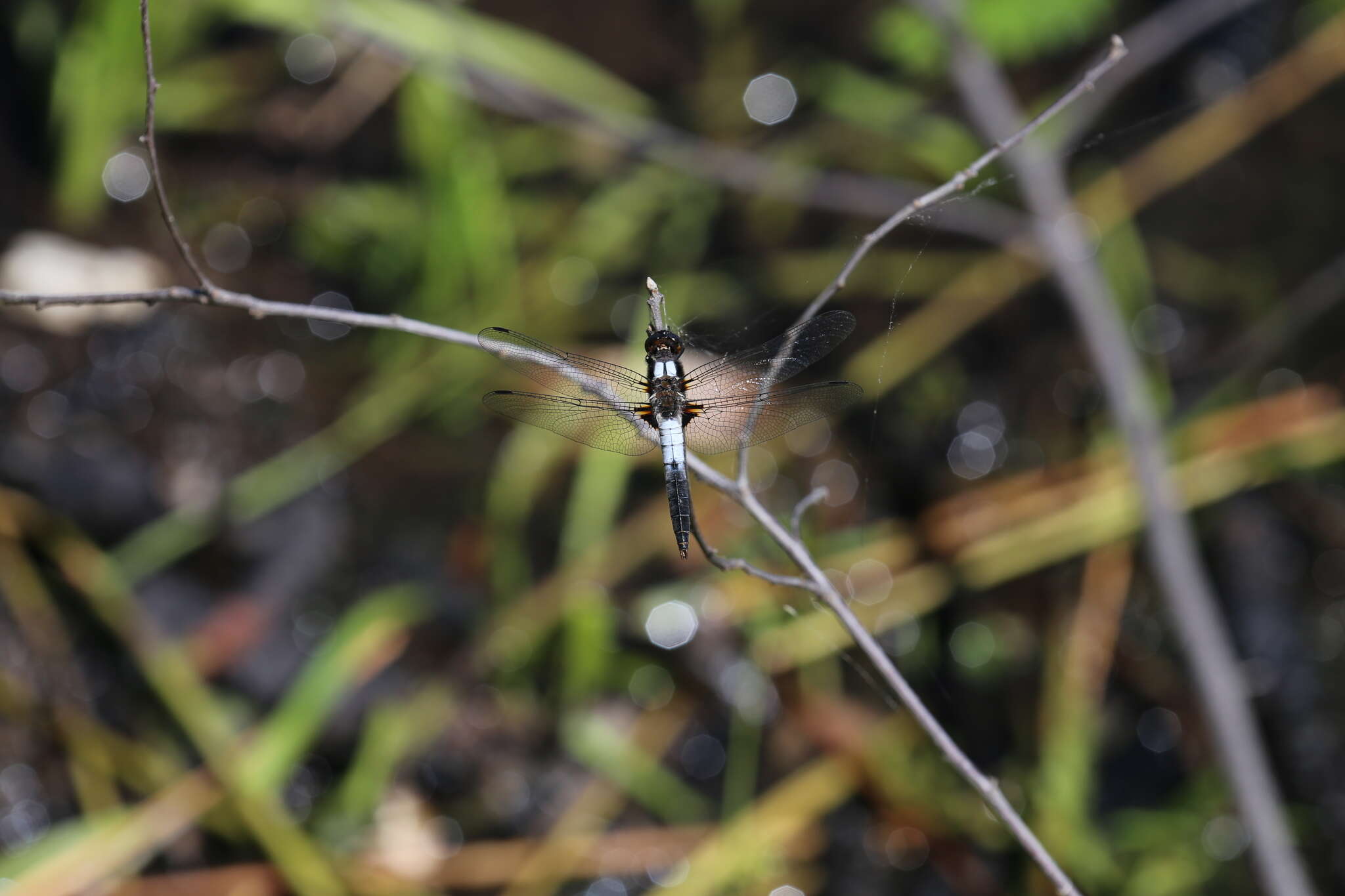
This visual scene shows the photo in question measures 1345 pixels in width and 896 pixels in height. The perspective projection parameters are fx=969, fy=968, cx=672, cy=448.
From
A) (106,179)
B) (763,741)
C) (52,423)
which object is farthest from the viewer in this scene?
(106,179)

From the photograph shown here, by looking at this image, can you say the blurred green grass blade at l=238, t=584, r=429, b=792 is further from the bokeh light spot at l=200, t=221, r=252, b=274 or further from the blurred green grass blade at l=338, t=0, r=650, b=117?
the blurred green grass blade at l=338, t=0, r=650, b=117

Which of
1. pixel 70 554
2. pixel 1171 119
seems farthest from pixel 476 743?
pixel 1171 119

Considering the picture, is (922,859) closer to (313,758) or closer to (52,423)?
(313,758)

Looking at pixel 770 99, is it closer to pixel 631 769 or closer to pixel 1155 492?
pixel 1155 492

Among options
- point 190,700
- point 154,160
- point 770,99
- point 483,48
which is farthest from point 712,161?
point 154,160

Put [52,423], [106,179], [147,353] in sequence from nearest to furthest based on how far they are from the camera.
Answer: [52,423] < [147,353] < [106,179]

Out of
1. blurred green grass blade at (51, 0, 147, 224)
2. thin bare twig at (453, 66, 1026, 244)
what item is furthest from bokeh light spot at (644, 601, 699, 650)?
blurred green grass blade at (51, 0, 147, 224)
